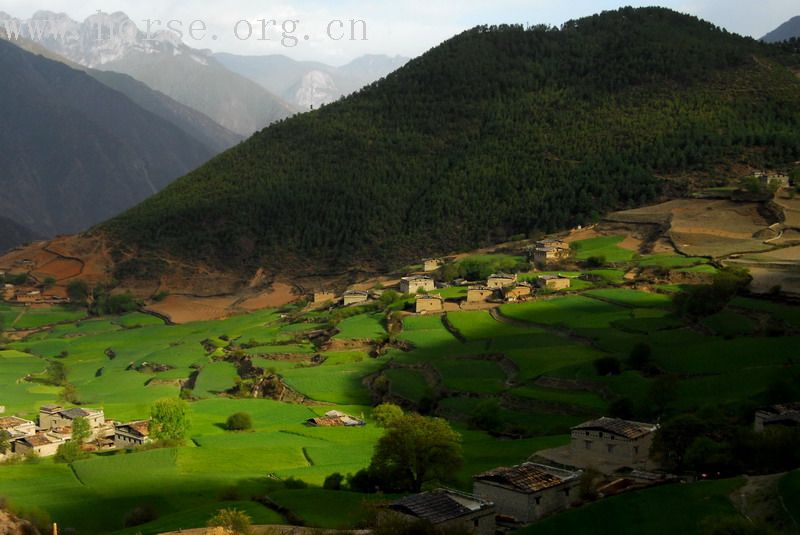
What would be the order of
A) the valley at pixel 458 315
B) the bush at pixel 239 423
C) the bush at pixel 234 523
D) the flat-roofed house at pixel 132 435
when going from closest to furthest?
the bush at pixel 234 523
the valley at pixel 458 315
the flat-roofed house at pixel 132 435
the bush at pixel 239 423

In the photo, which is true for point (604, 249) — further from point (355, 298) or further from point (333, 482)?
point (333, 482)

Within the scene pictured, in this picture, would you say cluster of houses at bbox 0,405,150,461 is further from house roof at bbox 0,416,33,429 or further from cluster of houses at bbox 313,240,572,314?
cluster of houses at bbox 313,240,572,314

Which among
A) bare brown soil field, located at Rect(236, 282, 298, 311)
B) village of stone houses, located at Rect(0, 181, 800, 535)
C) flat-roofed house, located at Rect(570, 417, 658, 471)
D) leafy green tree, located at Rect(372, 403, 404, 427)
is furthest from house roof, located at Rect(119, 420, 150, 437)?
bare brown soil field, located at Rect(236, 282, 298, 311)

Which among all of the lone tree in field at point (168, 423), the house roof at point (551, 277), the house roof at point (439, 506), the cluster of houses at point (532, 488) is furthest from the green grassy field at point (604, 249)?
the house roof at point (439, 506)

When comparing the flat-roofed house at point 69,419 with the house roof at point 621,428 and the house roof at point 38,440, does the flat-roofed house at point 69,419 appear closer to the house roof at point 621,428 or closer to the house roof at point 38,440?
the house roof at point 38,440

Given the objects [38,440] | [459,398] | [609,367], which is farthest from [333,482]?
[38,440]

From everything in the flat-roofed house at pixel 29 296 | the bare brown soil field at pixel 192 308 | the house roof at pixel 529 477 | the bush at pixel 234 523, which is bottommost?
the bare brown soil field at pixel 192 308
